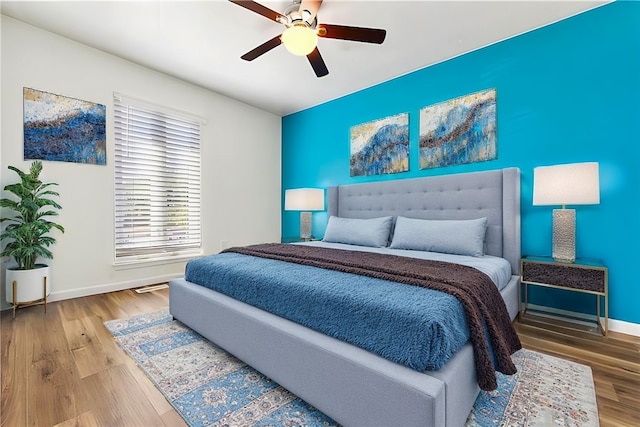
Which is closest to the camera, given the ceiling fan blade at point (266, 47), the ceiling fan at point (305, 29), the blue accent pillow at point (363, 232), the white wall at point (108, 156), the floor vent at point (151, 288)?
the ceiling fan at point (305, 29)

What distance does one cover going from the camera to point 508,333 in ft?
4.93

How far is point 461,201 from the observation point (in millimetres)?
2840

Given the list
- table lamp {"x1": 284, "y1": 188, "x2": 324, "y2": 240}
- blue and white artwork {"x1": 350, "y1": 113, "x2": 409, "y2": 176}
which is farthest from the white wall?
blue and white artwork {"x1": 350, "y1": 113, "x2": 409, "y2": 176}

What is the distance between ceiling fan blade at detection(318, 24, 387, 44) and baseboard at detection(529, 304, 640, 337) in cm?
273

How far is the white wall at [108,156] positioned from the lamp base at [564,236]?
3.84 metres

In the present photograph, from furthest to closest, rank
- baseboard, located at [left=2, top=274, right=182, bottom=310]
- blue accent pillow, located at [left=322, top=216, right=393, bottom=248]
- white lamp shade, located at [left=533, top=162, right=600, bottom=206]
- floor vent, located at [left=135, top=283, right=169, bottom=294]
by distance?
floor vent, located at [left=135, top=283, right=169, bottom=294] < blue accent pillow, located at [left=322, top=216, right=393, bottom=248] < baseboard, located at [left=2, top=274, right=182, bottom=310] < white lamp shade, located at [left=533, top=162, right=600, bottom=206]

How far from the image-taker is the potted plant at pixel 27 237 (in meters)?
2.36

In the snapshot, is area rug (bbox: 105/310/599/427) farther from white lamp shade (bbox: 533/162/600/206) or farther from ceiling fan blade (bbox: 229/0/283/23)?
ceiling fan blade (bbox: 229/0/283/23)

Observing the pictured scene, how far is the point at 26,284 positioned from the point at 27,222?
544 mm

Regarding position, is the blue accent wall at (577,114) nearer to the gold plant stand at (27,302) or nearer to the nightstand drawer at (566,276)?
the nightstand drawer at (566,276)

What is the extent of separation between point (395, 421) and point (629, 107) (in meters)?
2.91

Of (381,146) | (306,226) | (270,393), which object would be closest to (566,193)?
(381,146)

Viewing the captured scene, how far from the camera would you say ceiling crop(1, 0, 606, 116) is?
2.31 metres

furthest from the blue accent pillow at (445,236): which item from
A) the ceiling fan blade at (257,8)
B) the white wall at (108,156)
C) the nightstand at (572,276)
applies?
the white wall at (108,156)
